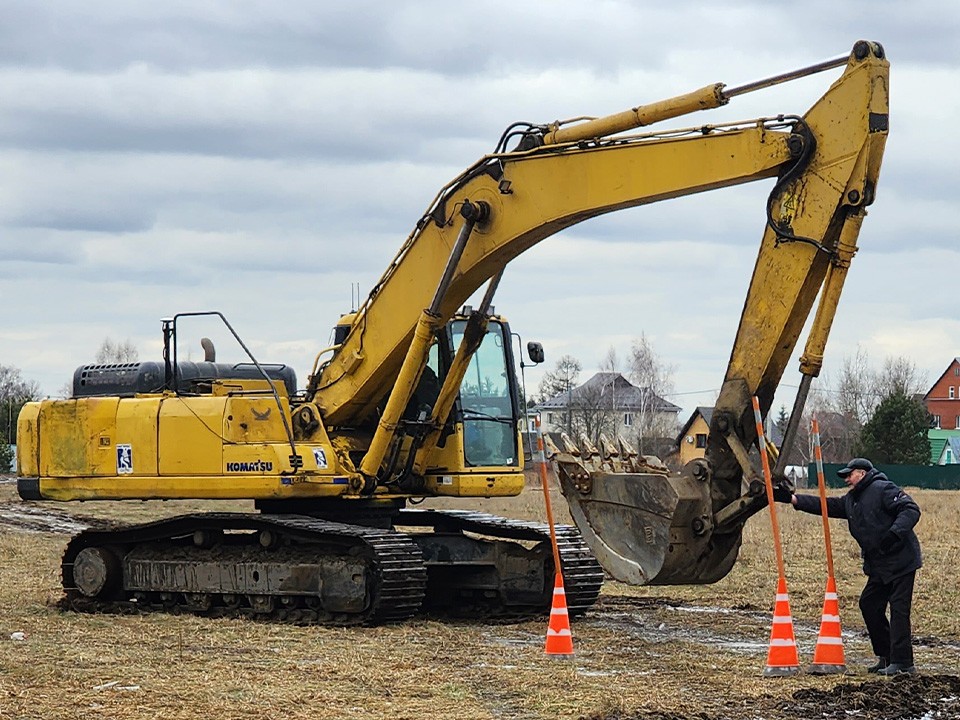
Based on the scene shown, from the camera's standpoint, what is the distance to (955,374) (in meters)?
116

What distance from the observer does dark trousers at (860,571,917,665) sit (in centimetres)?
1130

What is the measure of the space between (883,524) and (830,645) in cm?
95

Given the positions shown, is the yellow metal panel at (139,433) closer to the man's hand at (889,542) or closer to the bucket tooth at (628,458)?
the bucket tooth at (628,458)

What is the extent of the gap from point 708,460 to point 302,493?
4722 millimetres

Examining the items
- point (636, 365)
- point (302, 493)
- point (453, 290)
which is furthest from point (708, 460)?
point (636, 365)

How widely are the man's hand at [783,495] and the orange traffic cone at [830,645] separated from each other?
Result: 71cm

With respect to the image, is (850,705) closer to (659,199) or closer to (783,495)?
(783,495)

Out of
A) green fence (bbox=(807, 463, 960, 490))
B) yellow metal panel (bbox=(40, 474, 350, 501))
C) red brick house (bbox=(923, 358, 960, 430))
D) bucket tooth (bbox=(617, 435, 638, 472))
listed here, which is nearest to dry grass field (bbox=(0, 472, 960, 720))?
yellow metal panel (bbox=(40, 474, 350, 501))

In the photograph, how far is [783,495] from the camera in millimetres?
11977

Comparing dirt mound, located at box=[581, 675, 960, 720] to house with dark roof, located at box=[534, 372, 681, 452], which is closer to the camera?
dirt mound, located at box=[581, 675, 960, 720]

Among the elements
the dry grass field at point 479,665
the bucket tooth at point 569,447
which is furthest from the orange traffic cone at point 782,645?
the bucket tooth at point 569,447

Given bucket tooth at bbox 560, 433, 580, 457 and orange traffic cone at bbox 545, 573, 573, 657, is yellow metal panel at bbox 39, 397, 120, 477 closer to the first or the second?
bucket tooth at bbox 560, 433, 580, 457

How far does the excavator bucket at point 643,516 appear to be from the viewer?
12234 millimetres

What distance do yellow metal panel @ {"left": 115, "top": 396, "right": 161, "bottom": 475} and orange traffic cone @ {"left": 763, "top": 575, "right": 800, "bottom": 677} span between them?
7.29m
